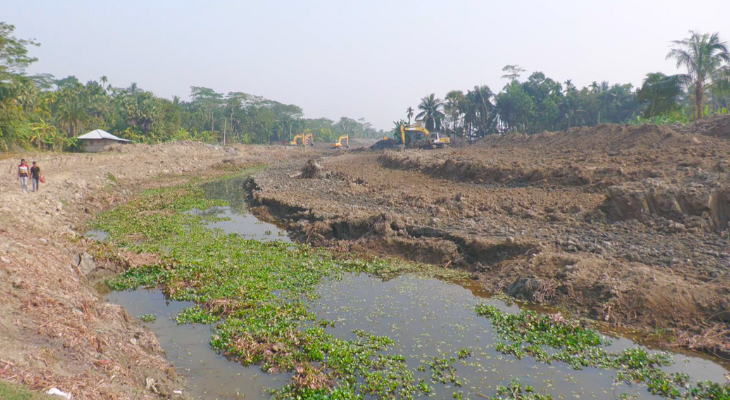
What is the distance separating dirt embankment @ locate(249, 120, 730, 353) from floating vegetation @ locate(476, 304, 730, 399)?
985mm

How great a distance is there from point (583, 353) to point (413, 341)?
9.40 feet

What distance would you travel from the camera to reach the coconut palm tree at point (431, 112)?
62938 mm

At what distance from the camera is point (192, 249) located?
13.1m

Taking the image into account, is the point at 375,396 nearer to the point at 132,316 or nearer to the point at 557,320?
the point at 557,320

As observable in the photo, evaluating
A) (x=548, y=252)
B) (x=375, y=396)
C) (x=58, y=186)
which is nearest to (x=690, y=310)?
(x=548, y=252)

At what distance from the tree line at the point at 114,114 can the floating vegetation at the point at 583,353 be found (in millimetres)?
37772

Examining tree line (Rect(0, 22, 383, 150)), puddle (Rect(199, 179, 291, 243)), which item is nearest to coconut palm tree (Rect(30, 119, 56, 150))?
tree line (Rect(0, 22, 383, 150))

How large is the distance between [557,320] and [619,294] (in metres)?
1.62

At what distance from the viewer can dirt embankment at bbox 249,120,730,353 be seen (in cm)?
830

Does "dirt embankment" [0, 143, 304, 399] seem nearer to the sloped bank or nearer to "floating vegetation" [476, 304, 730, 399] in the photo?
"floating vegetation" [476, 304, 730, 399]

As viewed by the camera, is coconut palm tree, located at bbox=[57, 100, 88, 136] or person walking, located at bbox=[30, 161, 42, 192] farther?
coconut palm tree, located at bbox=[57, 100, 88, 136]

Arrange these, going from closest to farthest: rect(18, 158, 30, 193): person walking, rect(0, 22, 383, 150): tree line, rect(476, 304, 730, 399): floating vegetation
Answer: rect(476, 304, 730, 399): floating vegetation → rect(18, 158, 30, 193): person walking → rect(0, 22, 383, 150): tree line

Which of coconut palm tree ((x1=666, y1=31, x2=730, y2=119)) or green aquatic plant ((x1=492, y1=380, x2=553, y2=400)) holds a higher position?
coconut palm tree ((x1=666, y1=31, x2=730, y2=119))

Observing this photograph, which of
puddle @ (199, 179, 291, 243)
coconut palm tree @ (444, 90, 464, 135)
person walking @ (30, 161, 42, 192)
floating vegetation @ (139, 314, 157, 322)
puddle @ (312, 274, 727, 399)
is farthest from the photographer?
coconut palm tree @ (444, 90, 464, 135)
